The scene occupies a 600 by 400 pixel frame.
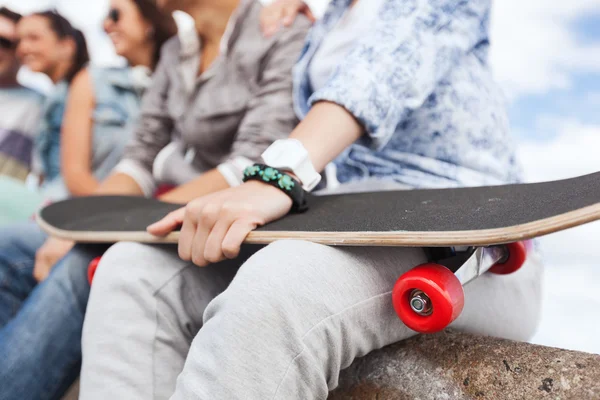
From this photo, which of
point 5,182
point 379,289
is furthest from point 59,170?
point 379,289

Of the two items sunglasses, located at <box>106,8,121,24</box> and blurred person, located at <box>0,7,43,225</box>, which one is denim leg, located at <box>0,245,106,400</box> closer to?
sunglasses, located at <box>106,8,121,24</box>

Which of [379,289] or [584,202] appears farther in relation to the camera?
[379,289]

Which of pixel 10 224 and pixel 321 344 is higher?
pixel 321 344

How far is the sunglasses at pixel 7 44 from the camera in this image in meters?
2.13

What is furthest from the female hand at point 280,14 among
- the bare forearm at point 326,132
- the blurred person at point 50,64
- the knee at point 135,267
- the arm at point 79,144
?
the blurred person at point 50,64

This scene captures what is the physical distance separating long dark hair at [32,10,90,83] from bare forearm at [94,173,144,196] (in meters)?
0.84

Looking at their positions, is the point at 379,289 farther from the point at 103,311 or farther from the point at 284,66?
the point at 284,66

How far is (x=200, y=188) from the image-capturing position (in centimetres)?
112

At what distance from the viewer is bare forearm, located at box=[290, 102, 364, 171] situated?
→ 0.66m

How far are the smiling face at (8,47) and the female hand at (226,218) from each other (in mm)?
1897

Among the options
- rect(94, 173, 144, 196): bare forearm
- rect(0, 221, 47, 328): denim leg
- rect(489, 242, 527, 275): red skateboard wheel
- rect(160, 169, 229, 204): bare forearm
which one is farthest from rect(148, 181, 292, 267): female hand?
rect(94, 173, 144, 196): bare forearm

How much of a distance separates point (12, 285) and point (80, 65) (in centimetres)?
118

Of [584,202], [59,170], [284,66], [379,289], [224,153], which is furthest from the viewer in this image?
[59,170]

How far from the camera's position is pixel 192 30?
141cm
